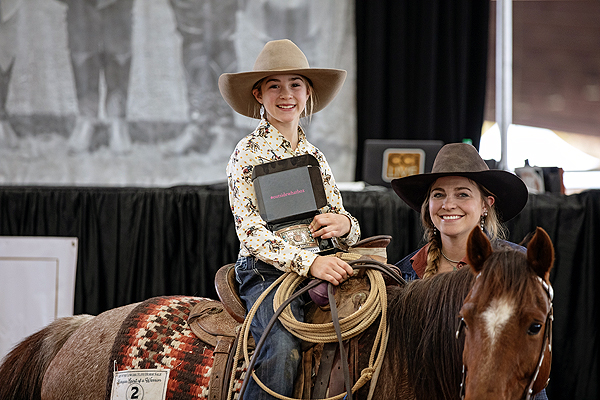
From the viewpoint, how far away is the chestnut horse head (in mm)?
1020

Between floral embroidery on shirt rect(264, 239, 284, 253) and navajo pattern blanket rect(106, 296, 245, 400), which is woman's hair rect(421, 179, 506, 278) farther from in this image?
navajo pattern blanket rect(106, 296, 245, 400)

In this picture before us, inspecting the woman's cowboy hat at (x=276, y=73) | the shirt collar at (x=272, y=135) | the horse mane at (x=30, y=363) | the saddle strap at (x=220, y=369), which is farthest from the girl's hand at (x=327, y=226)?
the horse mane at (x=30, y=363)

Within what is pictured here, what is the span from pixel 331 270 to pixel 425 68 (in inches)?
133

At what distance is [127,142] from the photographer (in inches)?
180

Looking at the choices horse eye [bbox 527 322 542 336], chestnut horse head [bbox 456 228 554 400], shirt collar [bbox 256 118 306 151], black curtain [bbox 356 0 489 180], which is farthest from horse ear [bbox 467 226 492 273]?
black curtain [bbox 356 0 489 180]

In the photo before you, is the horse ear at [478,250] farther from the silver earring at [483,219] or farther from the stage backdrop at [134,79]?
the stage backdrop at [134,79]

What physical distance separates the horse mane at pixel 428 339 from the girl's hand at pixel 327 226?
29cm

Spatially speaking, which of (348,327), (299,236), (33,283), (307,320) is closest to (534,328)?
(348,327)

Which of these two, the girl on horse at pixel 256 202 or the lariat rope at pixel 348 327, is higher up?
the girl on horse at pixel 256 202

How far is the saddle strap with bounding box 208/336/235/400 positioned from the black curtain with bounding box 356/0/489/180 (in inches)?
127

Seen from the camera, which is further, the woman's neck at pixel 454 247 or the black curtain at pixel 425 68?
the black curtain at pixel 425 68

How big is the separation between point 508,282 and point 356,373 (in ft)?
1.60

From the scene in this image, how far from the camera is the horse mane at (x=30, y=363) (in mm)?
1707

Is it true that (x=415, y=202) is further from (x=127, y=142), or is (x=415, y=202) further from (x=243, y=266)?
(x=127, y=142)
